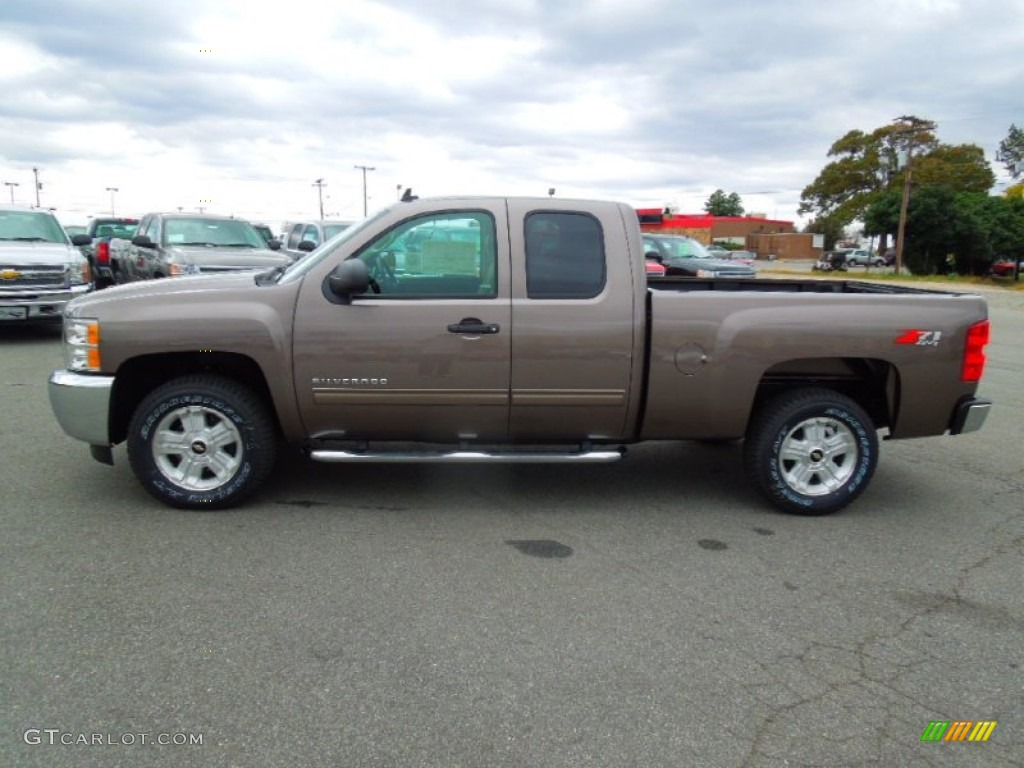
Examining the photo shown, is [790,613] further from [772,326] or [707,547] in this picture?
[772,326]

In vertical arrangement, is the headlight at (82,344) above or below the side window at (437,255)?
below

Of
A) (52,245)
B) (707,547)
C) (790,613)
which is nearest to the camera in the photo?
(790,613)

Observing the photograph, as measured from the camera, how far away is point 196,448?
4598 millimetres

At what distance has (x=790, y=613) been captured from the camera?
11.7 ft

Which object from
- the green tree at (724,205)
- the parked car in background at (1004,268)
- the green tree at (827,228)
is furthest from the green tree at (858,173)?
the green tree at (724,205)

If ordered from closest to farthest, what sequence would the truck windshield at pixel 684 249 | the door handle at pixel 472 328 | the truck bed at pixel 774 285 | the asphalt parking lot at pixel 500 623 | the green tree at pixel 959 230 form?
the asphalt parking lot at pixel 500 623
the door handle at pixel 472 328
the truck bed at pixel 774 285
the truck windshield at pixel 684 249
the green tree at pixel 959 230

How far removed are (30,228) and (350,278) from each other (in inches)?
402

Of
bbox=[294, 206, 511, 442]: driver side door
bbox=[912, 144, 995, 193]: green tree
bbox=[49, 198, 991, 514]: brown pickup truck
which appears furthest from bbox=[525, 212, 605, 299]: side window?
bbox=[912, 144, 995, 193]: green tree

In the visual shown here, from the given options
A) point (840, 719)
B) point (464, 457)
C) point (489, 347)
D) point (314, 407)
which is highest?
point (489, 347)

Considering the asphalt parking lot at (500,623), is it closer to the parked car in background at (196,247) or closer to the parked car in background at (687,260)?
the parked car in background at (196,247)

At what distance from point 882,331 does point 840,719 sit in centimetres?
256

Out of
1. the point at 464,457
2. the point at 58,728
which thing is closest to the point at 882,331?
the point at 464,457

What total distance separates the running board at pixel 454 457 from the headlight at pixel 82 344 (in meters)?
1.34

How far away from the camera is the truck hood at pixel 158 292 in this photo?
14.8 feet
